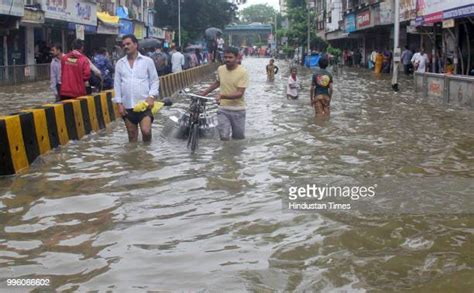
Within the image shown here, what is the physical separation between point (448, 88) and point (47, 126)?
39.9 ft

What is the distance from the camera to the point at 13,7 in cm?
2452

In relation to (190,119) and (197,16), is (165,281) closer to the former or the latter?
(190,119)

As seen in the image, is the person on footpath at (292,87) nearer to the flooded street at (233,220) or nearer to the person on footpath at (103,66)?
the person on footpath at (103,66)

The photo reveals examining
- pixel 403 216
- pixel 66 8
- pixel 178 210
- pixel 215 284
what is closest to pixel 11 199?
pixel 178 210

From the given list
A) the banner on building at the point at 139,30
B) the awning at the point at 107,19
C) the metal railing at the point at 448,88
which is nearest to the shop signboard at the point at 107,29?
the awning at the point at 107,19

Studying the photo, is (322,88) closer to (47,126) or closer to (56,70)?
(56,70)

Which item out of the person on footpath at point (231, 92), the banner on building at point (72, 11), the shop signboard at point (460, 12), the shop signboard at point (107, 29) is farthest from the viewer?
the shop signboard at point (107, 29)

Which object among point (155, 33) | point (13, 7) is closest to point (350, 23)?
point (155, 33)

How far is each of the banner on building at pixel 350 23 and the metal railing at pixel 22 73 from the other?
23.3 meters

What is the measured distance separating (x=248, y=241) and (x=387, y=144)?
573cm

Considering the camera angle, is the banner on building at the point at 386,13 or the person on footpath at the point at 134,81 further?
the banner on building at the point at 386,13

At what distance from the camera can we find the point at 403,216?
5.96 metres

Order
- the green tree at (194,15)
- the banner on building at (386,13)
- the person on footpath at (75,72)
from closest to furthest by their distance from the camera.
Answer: the person on footpath at (75,72) → the banner on building at (386,13) → the green tree at (194,15)

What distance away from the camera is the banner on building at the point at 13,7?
23609 mm
